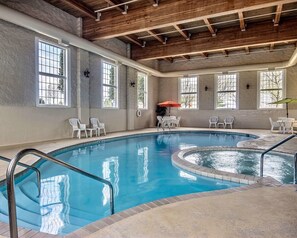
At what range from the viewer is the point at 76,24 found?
823 centimetres

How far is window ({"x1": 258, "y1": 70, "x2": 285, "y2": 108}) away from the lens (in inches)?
469

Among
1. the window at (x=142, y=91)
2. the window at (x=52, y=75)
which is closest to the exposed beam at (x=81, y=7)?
the window at (x=52, y=75)

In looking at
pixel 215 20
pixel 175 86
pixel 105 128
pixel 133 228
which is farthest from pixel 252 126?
pixel 133 228

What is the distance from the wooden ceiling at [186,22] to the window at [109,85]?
1.53 m

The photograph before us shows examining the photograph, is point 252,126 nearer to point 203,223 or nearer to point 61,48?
point 61,48

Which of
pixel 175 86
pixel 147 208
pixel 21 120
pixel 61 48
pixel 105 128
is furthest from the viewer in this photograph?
pixel 175 86

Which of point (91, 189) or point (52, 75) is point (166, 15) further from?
point (91, 189)

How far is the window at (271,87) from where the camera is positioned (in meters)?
11.9

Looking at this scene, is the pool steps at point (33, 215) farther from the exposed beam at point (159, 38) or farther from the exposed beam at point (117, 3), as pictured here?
the exposed beam at point (159, 38)

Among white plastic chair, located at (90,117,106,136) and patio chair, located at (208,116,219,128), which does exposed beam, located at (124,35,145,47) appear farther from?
patio chair, located at (208,116,219,128)

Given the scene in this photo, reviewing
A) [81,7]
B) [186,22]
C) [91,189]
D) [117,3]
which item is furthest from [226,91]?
[91,189]

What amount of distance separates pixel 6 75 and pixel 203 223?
20.9 ft

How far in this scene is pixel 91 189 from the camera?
3.62 m

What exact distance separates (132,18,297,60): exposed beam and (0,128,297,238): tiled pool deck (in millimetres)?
7611
